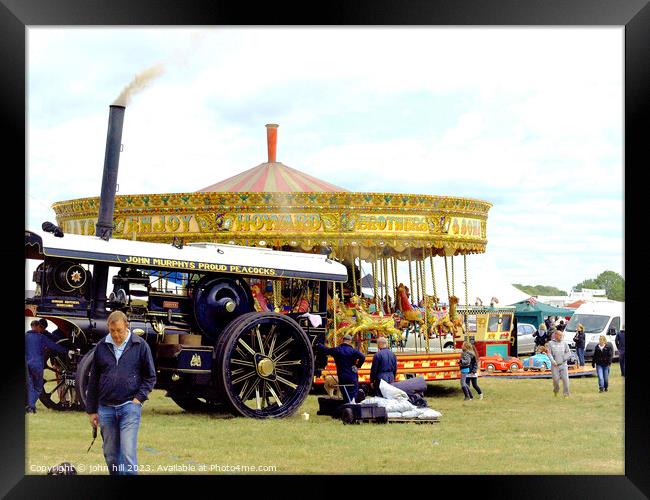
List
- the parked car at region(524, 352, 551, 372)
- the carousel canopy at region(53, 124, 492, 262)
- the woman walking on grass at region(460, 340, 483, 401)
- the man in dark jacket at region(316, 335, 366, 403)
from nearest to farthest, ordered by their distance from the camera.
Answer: the man in dark jacket at region(316, 335, 366, 403)
the woman walking on grass at region(460, 340, 483, 401)
the carousel canopy at region(53, 124, 492, 262)
the parked car at region(524, 352, 551, 372)

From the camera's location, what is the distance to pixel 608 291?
30.1m

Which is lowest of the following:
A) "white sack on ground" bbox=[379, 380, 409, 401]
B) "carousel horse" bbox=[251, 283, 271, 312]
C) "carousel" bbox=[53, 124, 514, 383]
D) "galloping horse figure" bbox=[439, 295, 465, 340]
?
"white sack on ground" bbox=[379, 380, 409, 401]

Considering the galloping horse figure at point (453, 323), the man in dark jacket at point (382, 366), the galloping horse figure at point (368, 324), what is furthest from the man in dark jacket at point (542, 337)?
the man in dark jacket at point (382, 366)

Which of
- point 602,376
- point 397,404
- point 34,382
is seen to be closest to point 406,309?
point 602,376

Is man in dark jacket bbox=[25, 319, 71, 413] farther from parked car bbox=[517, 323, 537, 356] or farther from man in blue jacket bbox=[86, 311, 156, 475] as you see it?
parked car bbox=[517, 323, 537, 356]

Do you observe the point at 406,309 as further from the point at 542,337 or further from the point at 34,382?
the point at 542,337

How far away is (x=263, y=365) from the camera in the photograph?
42.3ft

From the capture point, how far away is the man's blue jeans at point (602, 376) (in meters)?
19.1

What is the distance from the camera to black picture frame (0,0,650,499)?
32.2 ft

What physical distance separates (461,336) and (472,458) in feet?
28.0

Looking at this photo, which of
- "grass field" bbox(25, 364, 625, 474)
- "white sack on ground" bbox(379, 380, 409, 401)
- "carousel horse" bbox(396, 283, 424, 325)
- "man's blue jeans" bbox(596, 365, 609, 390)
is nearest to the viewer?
"grass field" bbox(25, 364, 625, 474)

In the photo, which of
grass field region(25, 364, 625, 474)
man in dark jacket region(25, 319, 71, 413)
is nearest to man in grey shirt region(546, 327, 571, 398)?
grass field region(25, 364, 625, 474)

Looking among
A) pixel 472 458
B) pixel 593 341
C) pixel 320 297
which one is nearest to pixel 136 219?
pixel 320 297

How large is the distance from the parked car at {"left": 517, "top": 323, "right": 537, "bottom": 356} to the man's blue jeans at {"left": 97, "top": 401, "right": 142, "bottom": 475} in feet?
72.1
